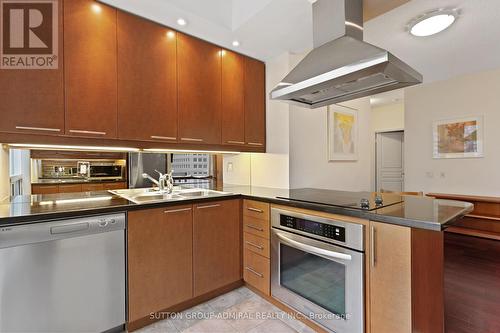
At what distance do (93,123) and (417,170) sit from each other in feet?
16.6

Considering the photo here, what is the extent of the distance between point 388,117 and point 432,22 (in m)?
3.75

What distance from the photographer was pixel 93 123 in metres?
1.70

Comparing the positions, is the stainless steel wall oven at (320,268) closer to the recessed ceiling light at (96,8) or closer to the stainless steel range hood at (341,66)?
the stainless steel range hood at (341,66)

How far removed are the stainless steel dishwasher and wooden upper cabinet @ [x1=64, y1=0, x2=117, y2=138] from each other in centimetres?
68

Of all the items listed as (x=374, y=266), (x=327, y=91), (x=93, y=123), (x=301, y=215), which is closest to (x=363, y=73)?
(x=327, y=91)

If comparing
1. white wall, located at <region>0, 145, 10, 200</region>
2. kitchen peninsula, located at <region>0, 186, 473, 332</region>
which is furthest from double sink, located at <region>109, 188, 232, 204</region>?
white wall, located at <region>0, 145, 10, 200</region>

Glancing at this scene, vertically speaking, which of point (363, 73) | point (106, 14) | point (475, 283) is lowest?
point (475, 283)

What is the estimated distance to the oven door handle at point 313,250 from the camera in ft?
4.55

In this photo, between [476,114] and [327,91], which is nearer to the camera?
[327,91]

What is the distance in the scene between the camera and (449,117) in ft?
13.1

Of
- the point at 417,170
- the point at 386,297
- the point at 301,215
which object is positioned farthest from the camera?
the point at 417,170

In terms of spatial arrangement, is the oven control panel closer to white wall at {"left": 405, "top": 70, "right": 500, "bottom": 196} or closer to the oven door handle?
the oven door handle

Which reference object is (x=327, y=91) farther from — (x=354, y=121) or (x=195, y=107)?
(x=354, y=121)

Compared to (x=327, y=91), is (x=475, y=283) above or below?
below
